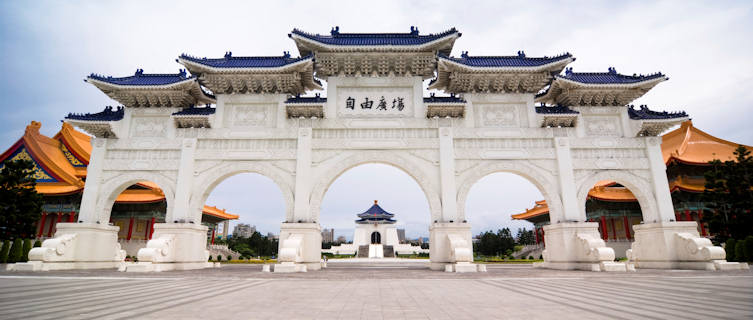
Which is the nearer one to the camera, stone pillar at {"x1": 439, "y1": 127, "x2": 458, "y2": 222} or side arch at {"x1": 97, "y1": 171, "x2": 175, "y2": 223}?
stone pillar at {"x1": 439, "y1": 127, "x2": 458, "y2": 222}

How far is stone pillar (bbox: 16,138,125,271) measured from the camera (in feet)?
41.4

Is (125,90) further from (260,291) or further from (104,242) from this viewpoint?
(260,291)

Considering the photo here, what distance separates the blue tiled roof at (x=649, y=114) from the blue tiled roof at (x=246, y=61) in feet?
43.0

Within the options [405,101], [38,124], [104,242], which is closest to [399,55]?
[405,101]

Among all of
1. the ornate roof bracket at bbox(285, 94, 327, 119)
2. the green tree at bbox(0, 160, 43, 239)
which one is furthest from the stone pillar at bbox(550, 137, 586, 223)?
the green tree at bbox(0, 160, 43, 239)

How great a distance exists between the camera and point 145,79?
15.2 metres

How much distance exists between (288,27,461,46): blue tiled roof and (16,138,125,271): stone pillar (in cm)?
931

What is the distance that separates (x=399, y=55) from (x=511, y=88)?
473 centimetres

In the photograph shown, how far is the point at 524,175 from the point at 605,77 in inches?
214

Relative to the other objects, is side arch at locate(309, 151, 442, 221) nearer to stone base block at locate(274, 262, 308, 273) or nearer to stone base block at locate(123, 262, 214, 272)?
stone base block at locate(274, 262, 308, 273)

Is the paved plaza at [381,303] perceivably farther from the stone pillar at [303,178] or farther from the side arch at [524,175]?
the side arch at [524,175]

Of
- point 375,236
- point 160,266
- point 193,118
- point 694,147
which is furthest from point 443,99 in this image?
point 375,236

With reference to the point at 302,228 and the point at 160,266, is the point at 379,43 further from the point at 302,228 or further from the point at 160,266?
the point at 160,266

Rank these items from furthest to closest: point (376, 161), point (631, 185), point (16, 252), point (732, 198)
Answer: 1. point (16, 252)
2. point (732, 198)
3. point (631, 185)
4. point (376, 161)
